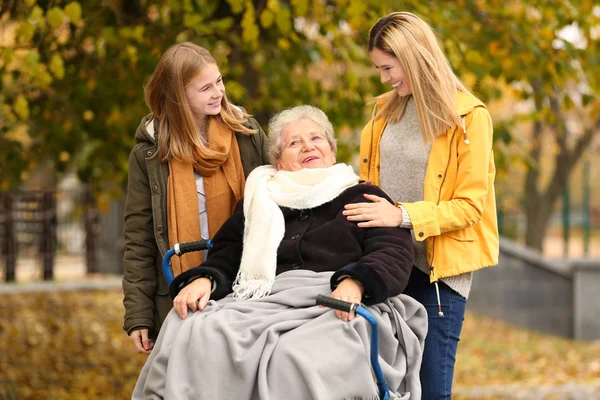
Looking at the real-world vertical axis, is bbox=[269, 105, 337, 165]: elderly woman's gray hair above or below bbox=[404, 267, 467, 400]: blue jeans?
above

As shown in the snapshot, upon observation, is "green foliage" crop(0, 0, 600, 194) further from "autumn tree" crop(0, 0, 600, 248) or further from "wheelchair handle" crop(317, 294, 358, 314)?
A: "wheelchair handle" crop(317, 294, 358, 314)

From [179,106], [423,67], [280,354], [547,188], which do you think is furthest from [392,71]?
[547,188]

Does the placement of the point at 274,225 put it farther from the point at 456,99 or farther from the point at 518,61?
the point at 518,61

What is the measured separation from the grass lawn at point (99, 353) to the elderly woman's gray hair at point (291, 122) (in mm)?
4969

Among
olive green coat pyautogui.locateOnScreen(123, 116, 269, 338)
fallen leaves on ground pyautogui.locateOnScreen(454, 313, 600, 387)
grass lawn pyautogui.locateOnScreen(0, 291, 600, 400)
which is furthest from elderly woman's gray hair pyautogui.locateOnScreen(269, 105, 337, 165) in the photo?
fallen leaves on ground pyautogui.locateOnScreen(454, 313, 600, 387)

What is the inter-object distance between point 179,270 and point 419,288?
3.41ft

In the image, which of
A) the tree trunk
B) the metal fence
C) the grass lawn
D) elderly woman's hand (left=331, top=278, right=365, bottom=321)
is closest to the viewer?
elderly woman's hand (left=331, top=278, right=365, bottom=321)

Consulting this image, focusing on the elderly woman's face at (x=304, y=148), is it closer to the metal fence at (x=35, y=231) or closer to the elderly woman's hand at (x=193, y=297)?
the elderly woman's hand at (x=193, y=297)

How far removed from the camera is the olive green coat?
12.9 feet

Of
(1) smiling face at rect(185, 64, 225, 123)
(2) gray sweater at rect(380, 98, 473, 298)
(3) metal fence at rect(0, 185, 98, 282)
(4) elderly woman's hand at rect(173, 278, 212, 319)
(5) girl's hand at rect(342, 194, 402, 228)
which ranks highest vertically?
(1) smiling face at rect(185, 64, 225, 123)

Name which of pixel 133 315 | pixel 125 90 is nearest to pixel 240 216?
pixel 133 315

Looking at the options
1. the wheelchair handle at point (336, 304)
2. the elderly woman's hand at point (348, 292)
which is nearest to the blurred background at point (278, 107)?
the elderly woman's hand at point (348, 292)

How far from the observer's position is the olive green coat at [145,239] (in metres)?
3.93

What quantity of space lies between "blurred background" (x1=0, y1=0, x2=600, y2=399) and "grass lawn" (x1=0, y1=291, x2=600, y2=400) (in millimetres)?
29
